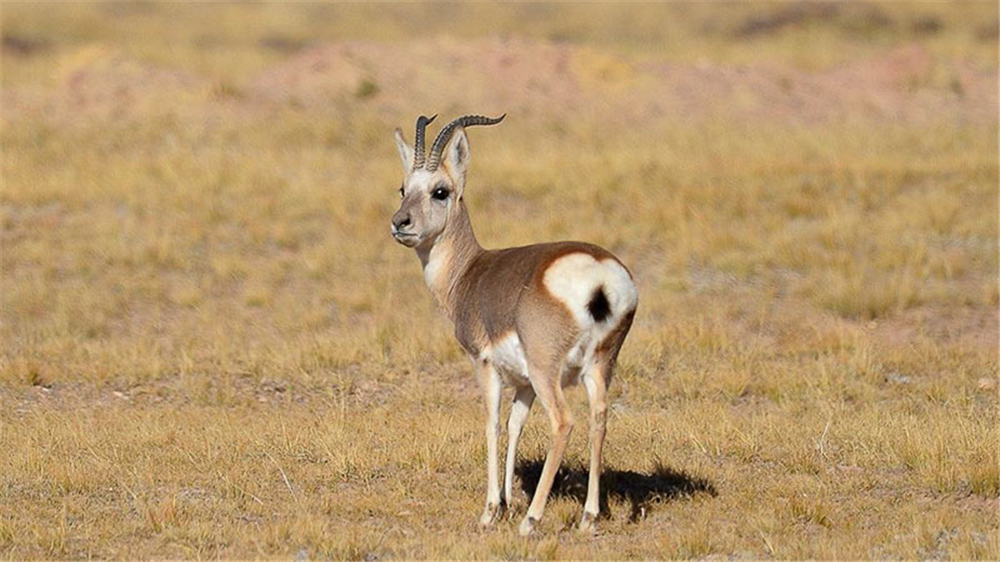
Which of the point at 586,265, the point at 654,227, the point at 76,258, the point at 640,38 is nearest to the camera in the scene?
the point at 586,265

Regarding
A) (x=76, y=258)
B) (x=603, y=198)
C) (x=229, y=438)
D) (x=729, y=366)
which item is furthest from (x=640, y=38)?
(x=229, y=438)

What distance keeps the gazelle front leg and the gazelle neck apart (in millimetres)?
611

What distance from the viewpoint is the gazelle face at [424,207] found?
342 inches

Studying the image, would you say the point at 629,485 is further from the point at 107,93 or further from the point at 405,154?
the point at 107,93

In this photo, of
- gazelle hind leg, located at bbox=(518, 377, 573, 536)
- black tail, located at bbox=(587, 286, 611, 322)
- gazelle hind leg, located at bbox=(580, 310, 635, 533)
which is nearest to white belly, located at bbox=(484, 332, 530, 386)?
gazelle hind leg, located at bbox=(518, 377, 573, 536)

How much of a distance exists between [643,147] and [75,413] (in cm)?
1253

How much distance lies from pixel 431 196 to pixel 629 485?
2.22 m

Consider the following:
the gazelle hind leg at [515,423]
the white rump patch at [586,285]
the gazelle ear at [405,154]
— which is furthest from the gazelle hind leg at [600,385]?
the gazelle ear at [405,154]

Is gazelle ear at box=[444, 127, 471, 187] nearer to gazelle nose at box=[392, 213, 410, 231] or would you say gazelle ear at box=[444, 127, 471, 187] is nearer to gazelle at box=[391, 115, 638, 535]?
gazelle at box=[391, 115, 638, 535]

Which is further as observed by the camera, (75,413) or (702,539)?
(75,413)

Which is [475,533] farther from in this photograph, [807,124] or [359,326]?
[807,124]

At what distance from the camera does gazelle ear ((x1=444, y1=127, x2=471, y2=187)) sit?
29.3 feet

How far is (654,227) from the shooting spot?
61.4 ft

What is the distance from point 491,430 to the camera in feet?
27.9
